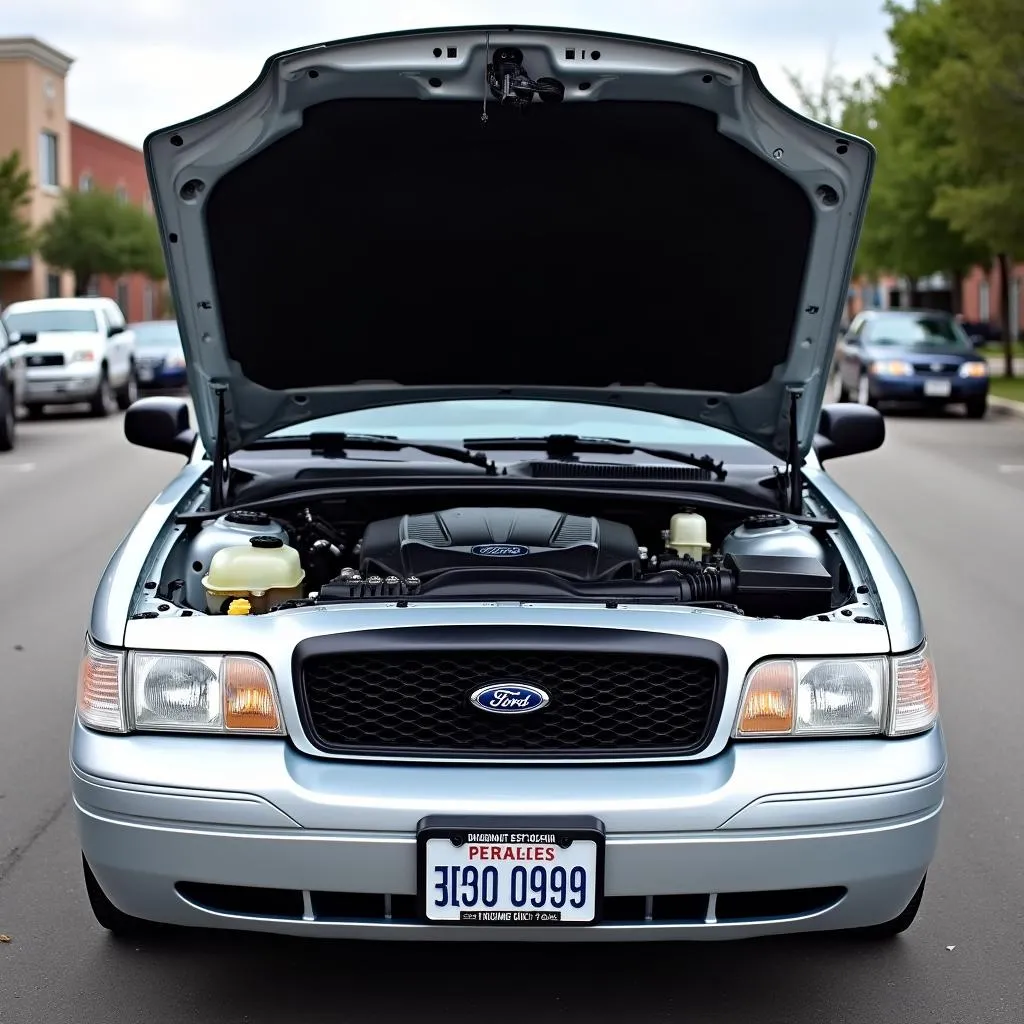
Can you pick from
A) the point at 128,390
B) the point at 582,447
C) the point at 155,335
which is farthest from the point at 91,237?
the point at 582,447

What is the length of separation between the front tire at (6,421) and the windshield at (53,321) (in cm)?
577

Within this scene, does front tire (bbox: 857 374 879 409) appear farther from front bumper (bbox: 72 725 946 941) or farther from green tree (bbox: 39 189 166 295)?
green tree (bbox: 39 189 166 295)

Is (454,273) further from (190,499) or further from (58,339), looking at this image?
(58,339)

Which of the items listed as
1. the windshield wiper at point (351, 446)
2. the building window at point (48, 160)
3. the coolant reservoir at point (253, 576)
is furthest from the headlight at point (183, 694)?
the building window at point (48, 160)

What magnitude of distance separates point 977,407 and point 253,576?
64.0ft

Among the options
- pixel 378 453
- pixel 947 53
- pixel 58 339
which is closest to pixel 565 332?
pixel 378 453

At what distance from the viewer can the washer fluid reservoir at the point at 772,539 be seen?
159 inches

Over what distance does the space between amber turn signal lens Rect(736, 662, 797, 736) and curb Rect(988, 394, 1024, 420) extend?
64.8 feet

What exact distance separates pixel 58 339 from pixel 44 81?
106ft

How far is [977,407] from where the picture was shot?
2189 centimetres

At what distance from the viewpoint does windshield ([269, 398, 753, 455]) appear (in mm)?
5156

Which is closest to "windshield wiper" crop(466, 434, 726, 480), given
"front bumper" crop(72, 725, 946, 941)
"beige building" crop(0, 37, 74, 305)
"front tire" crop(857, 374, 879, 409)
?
"front bumper" crop(72, 725, 946, 941)

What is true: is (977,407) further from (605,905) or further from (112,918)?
(605,905)

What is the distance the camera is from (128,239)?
51188 millimetres
